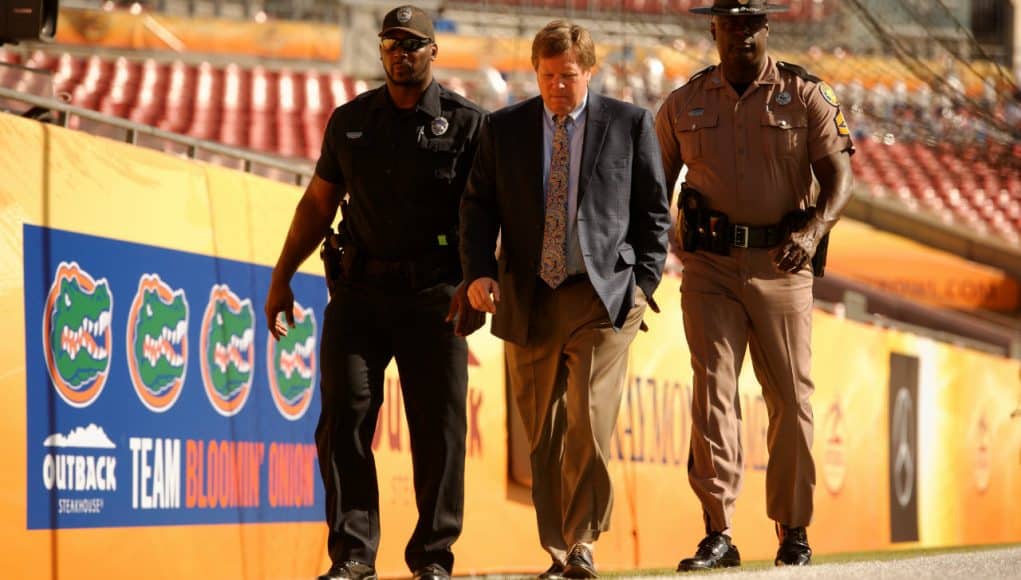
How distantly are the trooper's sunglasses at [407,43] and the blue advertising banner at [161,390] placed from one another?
4.68 feet

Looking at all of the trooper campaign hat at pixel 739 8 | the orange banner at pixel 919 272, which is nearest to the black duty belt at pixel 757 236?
the trooper campaign hat at pixel 739 8

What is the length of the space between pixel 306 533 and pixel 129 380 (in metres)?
1.29

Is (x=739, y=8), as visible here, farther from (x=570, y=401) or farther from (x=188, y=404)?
(x=188, y=404)

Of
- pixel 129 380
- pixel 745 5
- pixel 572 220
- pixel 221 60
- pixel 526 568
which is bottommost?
pixel 526 568

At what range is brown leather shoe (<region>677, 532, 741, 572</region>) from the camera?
225 inches

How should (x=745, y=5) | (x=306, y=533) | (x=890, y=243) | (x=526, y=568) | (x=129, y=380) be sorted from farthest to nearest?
(x=890, y=243) → (x=526, y=568) → (x=306, y=533) → (x=129, y=380) → (x=745, y=5)

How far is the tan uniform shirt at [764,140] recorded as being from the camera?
5.94 meters

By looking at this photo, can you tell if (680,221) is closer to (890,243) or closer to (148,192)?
(148,192)

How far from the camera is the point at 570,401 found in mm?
5160

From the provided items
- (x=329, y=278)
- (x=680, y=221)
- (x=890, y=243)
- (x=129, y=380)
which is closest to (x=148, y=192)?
(x=129, y=380)

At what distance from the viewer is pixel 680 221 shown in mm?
6066

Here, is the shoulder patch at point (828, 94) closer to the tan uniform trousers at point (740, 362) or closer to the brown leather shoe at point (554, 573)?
the tan uniform trousers at point (740, 362)

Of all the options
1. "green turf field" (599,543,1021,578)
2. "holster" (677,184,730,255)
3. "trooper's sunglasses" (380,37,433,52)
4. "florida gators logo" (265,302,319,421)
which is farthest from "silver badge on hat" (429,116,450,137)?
"florida gators logo" (265,302,319,421)

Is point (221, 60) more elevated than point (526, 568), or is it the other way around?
point (221, 60)
